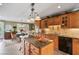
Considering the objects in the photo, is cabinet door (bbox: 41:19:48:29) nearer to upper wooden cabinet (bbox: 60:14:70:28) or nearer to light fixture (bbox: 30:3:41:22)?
light fixture (bbox: 30:3:41:22)

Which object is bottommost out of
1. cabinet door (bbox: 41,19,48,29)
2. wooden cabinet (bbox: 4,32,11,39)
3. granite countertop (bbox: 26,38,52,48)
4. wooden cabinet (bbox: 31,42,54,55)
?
wooden cabinet (bbox: 31,42,54,55)

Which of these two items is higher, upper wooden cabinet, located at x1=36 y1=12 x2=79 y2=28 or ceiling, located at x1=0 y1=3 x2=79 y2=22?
ceiling, located at x1=0 y1=3 x2=79 y2=22

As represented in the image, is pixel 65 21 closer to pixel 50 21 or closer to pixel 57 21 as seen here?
pixel 57 21

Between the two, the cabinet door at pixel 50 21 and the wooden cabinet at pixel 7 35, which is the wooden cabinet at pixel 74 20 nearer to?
the cabinet door at pixel 50 21

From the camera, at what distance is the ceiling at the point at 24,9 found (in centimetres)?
226

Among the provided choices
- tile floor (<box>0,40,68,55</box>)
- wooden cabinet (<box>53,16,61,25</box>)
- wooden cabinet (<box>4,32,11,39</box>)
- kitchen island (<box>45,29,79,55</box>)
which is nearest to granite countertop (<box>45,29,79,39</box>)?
kitchen island (<box>45,29,79,55</box>)

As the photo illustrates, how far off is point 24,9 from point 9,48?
0.78 meters

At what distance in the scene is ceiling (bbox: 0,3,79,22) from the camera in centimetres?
226

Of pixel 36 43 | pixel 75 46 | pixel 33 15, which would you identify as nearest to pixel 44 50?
pixel 36 43

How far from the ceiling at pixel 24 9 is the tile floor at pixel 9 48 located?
1.41 feet

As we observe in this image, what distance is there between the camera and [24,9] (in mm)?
2275

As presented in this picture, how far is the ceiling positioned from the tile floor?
0.43m

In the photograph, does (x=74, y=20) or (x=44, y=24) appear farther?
(x=44, y=24)

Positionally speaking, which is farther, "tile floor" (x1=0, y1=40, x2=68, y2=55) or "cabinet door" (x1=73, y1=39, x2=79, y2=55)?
"tile floor" (x1=0, y1=40, x2=68, y2=55)
